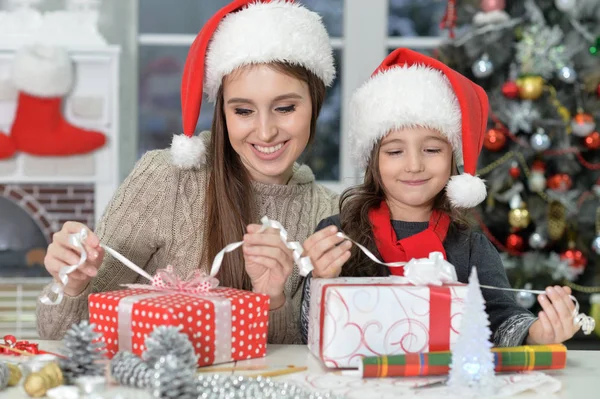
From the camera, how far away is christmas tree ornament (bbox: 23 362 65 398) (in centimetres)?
96

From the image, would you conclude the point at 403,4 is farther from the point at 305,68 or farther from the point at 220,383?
the point at 220,383

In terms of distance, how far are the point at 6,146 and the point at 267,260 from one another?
266 centimetres

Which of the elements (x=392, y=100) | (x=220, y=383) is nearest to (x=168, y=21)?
(x=392, y=100)

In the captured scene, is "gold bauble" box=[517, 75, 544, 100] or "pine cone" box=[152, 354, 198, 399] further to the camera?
"gold bauble" box=[517, 75, 544, 100]

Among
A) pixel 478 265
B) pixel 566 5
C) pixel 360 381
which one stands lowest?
pixel 360 381

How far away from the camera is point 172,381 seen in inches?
37.1

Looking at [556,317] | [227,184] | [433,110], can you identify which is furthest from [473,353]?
[227,184]

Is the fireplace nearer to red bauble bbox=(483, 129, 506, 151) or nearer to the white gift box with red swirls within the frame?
red bauble bbox=(483, 129, 506, 151)

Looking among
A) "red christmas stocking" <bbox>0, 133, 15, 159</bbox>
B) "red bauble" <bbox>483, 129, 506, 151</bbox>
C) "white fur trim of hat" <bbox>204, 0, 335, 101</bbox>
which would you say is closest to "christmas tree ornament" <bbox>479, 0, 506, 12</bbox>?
"red bauble" <bbox>483, 129, 506, 151</bbox>

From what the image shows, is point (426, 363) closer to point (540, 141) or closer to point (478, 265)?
point (478, 265)

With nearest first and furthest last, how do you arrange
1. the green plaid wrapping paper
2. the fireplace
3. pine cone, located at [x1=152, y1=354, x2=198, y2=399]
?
pine cone, located at [x1=152, y1=354, x2=198, y2=399] → the green plaid wrapping paper → the fireplace

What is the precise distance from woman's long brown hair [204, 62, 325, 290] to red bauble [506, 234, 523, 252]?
1833 mm

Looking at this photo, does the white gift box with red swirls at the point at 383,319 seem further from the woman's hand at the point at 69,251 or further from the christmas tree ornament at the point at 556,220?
the christmas tree ornament at the point at 556,220

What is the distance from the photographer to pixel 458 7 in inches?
135
